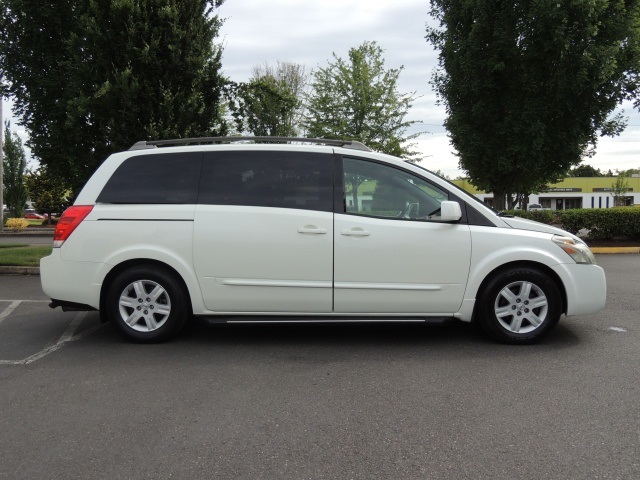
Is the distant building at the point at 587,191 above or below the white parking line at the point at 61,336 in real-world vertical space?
above

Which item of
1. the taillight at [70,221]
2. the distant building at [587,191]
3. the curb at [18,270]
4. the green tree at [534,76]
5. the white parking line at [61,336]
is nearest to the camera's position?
the white parking line at [61,336]

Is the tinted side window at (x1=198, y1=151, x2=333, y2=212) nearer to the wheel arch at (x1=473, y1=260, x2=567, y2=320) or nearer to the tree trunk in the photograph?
the wheel arch at (x1=473, y1=260, x2=567, y2=320)

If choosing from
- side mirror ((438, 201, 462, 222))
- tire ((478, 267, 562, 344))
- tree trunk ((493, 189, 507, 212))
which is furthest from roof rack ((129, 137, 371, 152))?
tree trunk ((493, 189, 507, 212))

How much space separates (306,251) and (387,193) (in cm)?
97

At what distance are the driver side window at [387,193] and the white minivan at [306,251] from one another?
0.01 metres

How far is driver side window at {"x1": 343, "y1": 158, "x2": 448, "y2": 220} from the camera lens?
5.09 metres

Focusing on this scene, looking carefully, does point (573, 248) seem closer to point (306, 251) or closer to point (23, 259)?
point (306, 251)

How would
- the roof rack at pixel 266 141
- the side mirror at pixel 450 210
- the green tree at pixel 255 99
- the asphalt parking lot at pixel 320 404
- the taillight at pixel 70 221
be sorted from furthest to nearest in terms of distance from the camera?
the green tree at pixel 255 99 → the roof rack at pixel 266 141 → the taillight at pixel 70 221 → the side mirror at pixel 450 210 → the asphalt parking lot at pixel 320 404

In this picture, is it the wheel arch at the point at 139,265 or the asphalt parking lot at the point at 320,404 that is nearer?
the asphalt parking lot at the point at 320,404

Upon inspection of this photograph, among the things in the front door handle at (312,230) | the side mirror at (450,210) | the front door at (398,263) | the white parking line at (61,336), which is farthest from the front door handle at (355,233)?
the white parking line at (61,336)

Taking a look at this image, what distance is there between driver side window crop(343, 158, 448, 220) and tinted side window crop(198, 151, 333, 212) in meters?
0.22

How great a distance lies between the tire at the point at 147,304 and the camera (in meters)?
5.10

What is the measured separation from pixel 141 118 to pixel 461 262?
8567 millimetres

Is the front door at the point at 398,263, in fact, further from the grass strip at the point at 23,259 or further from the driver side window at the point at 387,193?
the grass strip at the point at 23,259
